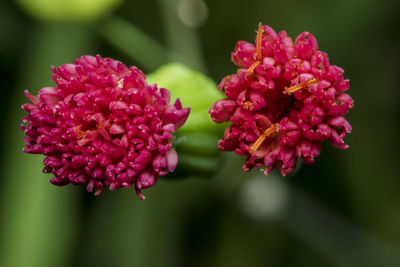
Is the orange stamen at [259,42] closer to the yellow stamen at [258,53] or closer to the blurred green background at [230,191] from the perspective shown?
the yellow stamen at [258,53]

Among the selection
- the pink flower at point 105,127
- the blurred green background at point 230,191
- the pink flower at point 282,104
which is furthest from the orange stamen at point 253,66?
the blurred green background at point 230,191

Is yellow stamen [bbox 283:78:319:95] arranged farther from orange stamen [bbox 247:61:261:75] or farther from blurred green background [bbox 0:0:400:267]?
blurred green background [bbox 0:0:400:267]

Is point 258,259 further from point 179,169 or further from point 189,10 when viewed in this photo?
point 189,10

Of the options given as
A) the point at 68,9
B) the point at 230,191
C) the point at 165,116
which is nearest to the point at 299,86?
the point at 165,116

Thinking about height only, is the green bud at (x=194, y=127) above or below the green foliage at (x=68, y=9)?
below

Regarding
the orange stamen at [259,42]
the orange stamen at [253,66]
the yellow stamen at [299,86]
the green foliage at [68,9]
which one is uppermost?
the green foliage at [68,9]

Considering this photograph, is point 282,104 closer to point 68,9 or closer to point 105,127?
point 105,127

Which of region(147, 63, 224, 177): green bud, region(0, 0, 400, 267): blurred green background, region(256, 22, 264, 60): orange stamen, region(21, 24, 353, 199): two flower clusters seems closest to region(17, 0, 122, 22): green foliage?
region(0, 0, 400, 267): blurred green background

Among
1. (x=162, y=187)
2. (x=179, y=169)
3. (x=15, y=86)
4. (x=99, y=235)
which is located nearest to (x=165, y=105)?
(x=179, y=169)
